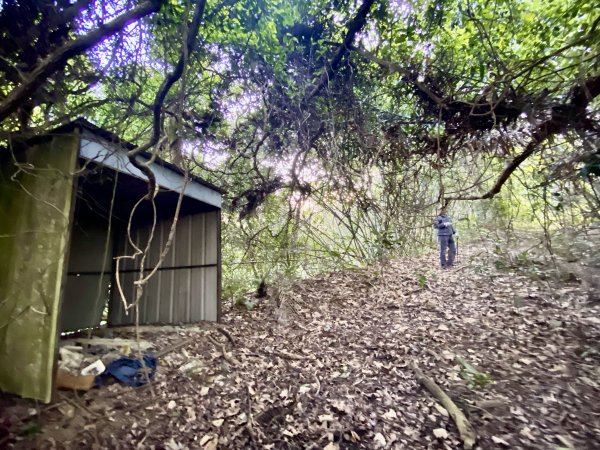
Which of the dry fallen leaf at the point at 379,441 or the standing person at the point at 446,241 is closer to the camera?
the dry fallen leaf at the point at 379,441

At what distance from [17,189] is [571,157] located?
259 inches

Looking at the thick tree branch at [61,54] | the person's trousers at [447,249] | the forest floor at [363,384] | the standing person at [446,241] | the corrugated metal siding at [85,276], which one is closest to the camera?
the thick tree branch at [61,54]

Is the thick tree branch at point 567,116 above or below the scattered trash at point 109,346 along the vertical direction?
above

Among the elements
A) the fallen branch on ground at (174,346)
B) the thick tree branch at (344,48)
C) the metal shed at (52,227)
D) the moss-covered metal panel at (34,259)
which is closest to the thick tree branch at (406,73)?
the thick tree branch at (344,48)

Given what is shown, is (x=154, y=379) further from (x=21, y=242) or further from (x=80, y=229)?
(x=80, y=229)

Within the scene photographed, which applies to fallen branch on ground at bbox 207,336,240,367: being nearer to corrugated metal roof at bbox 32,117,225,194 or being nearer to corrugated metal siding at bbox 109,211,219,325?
corrugated metal siding at bbox 109,211,219,325

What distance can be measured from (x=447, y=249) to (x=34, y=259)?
750cm

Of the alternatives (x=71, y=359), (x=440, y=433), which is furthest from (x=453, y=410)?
(x=71, y=359)

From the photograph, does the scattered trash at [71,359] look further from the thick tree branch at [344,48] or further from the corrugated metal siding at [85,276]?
the thick tree branch at [344,48]

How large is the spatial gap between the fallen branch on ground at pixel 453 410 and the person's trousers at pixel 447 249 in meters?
4.26

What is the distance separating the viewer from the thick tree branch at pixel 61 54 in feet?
8.34

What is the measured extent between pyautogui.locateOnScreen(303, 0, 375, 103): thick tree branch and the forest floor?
361 centimetres

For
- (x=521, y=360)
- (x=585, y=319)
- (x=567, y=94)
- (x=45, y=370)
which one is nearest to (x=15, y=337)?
(x=45, y=370)

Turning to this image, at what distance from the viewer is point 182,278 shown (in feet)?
20.2
